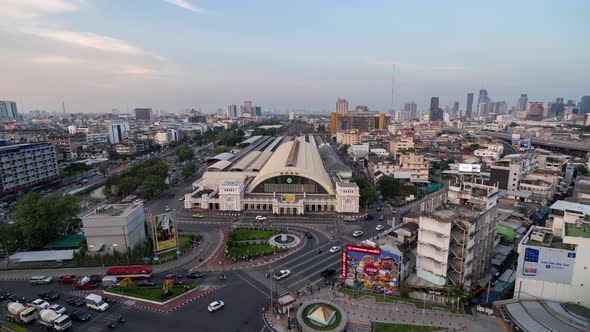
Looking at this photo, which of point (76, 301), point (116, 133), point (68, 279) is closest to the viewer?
point (76, 301)

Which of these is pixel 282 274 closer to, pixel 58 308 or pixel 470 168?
pixel 58 308

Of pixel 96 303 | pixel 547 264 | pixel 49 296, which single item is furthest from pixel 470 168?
pixel 49 296

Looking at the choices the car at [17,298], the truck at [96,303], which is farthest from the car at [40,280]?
the truck at [96,303]

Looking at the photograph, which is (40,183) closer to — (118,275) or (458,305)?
(118,275)

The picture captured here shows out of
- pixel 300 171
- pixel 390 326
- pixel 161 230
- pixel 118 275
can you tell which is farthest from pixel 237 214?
pixel 390 326

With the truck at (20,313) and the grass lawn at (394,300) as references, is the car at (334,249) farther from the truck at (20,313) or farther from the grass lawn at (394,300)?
the truck at (20,313)

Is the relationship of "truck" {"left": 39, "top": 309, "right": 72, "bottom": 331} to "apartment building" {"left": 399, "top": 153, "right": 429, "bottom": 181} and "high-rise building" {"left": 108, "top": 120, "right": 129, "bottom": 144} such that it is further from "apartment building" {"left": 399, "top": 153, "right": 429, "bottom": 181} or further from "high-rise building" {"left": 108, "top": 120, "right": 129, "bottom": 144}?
"high-rise building" {"left": 108, "top": 120, "right": 129, "bottom": 144}

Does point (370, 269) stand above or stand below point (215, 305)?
above
